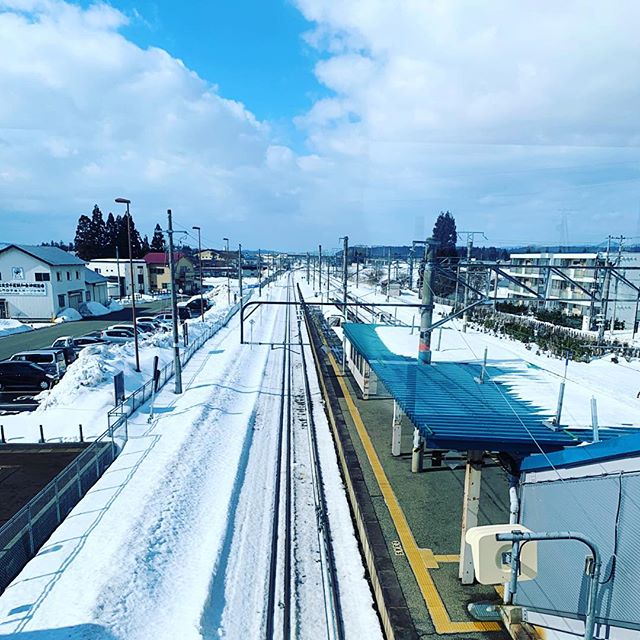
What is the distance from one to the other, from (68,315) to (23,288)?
3025 millimetres

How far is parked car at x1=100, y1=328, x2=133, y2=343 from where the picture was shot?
63.8 feet

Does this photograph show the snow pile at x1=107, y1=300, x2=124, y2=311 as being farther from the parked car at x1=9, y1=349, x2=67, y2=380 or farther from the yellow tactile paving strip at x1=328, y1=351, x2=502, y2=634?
the yellow tactile paving strip at x1=328, y1=351, x2=502, y2=634

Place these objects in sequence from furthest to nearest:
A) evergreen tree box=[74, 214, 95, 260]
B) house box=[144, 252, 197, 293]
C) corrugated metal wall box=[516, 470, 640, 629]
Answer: evergreen tree box=[74, 214, 95, 260]
house box=[144, 252, 197, 293]
corrugated metal wall box=[516, 470, 640, 629]

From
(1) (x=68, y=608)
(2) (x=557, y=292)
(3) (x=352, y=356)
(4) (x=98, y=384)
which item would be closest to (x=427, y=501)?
(1) (x=68, y=608)

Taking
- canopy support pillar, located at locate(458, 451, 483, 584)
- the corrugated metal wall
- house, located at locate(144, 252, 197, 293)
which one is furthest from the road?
the corrugated metal wall

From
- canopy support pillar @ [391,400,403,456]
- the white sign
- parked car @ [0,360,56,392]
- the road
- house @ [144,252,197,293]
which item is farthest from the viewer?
house @ [144,252,197,293]

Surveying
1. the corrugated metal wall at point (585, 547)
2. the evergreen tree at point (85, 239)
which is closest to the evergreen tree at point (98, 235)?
the evergreen tree at point (85, 239)

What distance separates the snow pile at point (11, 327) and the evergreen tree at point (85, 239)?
24.3 meters

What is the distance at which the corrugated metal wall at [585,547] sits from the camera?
9.68 ft

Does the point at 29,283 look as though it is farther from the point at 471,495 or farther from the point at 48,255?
the point at 471,495

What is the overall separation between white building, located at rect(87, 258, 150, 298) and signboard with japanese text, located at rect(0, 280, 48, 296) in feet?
46.6

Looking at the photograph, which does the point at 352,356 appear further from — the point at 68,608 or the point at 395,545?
the point at 68,608

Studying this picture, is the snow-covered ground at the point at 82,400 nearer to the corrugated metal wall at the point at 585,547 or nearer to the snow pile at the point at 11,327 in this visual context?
the corrugated metal wall at the point at 585,547

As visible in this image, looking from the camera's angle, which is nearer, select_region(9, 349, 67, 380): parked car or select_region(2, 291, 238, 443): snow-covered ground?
select_region(2, 291, 238, 443): snow-covered ground
